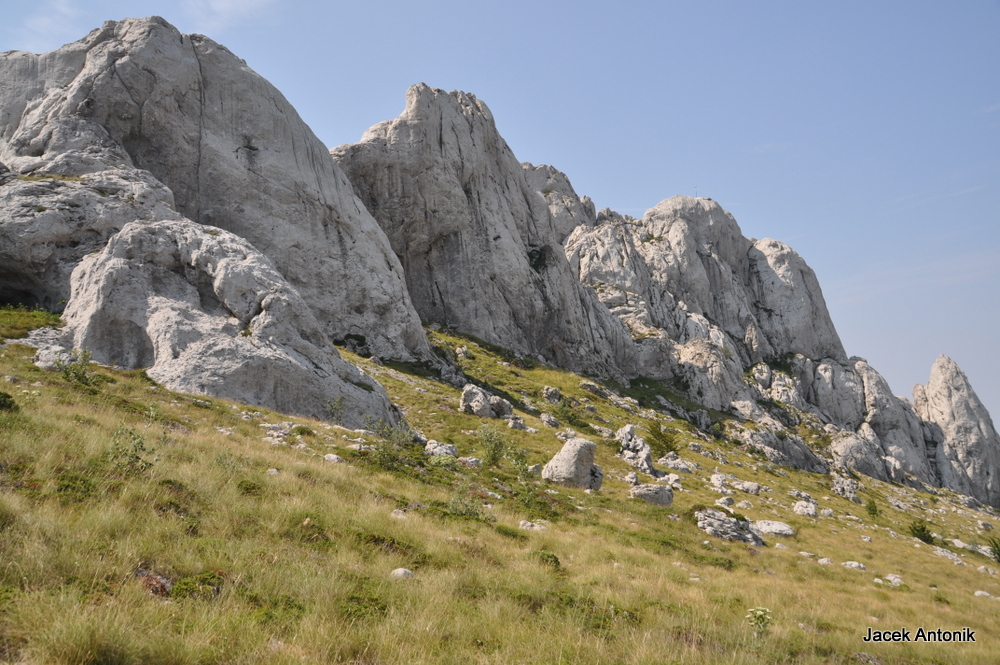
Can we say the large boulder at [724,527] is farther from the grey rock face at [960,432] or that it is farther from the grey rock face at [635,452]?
the grey rock face at [960,432]

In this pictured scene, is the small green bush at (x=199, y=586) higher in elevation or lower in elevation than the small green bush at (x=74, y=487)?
lower

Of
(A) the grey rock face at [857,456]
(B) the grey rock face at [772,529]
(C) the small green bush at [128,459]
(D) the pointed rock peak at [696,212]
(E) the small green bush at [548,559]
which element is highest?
(D) the pointed rock peak at [696,212]

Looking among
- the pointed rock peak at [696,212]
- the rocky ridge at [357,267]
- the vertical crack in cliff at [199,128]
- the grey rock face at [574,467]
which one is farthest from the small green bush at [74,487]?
the pointed rock peak at [696,212]

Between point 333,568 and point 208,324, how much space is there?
21932 mm

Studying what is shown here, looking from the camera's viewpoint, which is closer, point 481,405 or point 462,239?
point 481,405

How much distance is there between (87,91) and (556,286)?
6009 cm

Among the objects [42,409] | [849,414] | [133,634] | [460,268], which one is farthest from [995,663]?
[849,414]

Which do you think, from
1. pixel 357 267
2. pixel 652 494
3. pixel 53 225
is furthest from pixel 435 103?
pixel 652 494

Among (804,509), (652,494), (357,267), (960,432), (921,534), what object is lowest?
(921,534)

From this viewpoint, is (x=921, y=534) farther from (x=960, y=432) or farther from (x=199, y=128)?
(x=960, y=432)

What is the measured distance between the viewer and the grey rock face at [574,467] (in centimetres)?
2506

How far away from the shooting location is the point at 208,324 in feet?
83.1

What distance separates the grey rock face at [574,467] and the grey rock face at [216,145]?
26.4 m

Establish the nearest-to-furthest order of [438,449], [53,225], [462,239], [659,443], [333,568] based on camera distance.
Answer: [333,568]
[438,449]
[53,225]
[659,443]
[462,239]
